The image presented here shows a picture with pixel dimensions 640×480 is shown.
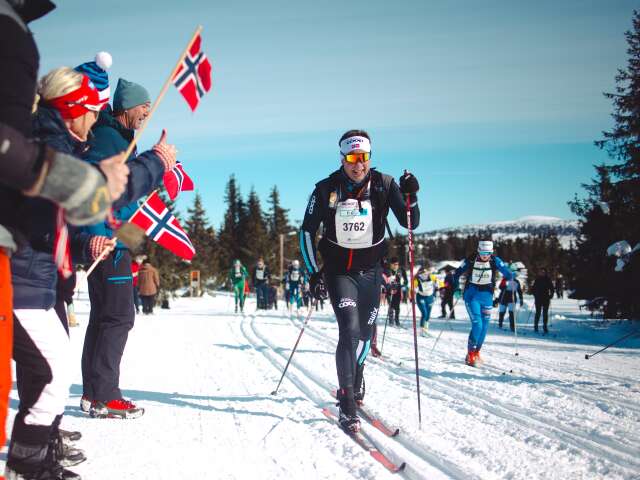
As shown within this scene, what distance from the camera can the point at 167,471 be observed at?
2922 millimetres

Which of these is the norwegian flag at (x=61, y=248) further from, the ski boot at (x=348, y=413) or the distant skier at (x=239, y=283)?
the distant skier at (x=239, y=283)

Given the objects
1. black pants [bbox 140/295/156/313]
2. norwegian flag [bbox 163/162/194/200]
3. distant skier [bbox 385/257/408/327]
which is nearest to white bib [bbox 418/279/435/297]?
distant skier [bbox 385/257/408/327]

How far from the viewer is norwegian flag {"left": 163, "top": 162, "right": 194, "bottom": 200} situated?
404 centimetres

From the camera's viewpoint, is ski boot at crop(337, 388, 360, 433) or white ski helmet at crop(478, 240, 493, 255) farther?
white ski helmet at crop(478, 240, 493, 255)

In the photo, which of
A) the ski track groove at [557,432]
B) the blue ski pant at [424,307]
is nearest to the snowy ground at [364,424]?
the ski track groove at [557,432]

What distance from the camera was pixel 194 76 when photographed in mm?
2785

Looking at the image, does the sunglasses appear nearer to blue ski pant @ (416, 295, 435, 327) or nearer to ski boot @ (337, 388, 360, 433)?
ski boot @ (337, 388, 360, 433)

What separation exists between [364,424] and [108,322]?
2.27m

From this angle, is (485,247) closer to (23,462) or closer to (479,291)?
(479,291)

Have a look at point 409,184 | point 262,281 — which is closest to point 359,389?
point 409,184

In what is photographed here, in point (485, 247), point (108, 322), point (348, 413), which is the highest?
point (485, 247)

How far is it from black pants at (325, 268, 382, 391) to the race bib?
0.28 metres

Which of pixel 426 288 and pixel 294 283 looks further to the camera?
pixel 294 283

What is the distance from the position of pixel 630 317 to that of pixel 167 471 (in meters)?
18.0
